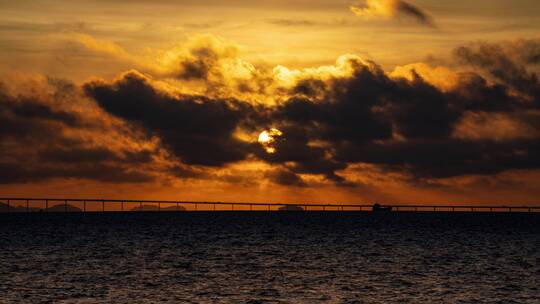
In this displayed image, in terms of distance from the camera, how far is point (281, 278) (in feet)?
257

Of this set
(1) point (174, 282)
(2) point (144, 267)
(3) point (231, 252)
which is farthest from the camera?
(3) point (231, 252)

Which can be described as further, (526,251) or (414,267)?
(526,251)

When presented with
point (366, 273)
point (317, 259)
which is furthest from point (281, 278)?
point (317, 259)

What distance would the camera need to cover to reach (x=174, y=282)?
74.2 meters

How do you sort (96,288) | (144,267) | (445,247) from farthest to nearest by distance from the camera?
(445,247), (144,267), (96,288)

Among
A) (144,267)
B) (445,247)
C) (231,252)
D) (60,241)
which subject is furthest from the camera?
(60,241)

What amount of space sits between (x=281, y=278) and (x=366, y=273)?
1078 cm

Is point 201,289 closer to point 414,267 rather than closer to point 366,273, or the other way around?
point 366,273

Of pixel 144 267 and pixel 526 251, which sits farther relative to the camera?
pixel 526 251

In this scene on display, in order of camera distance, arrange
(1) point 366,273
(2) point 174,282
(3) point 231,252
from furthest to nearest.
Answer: (3) point 231,252 → (1) point 366,273 → (2) point 174,282

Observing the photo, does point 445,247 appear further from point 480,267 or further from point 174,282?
point 174,282

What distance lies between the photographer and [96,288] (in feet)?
224

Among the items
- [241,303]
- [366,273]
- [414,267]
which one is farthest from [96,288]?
[414,267]

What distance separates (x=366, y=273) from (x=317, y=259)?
69.1ft
